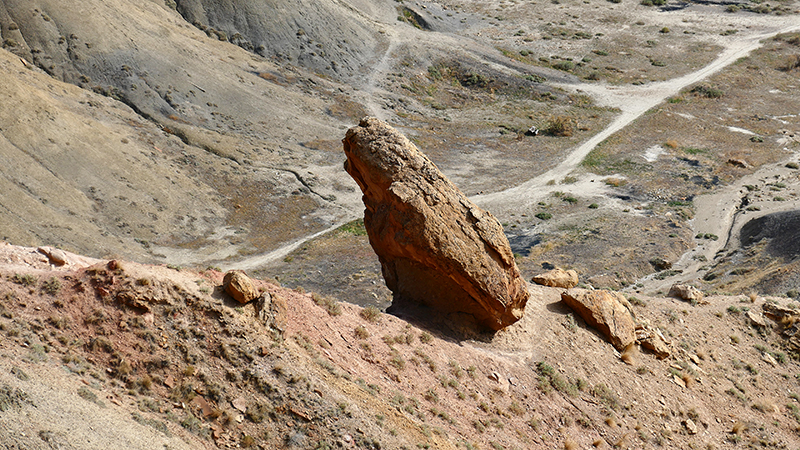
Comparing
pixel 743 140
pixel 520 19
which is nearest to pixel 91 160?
pixel 743 140

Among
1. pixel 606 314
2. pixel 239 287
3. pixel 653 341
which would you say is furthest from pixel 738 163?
pixel 239 287

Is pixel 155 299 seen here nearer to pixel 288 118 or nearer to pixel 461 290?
pixel 461 290

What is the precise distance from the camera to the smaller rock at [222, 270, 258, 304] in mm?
16031

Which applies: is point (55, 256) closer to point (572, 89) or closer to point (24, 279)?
point (24, 279)

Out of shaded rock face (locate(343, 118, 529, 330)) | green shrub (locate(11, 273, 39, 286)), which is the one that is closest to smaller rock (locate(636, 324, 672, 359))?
shaded rock face (locate(343, 118, 529, 330))

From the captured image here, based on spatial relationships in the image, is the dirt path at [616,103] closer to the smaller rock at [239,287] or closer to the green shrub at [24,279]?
the smaller rock at [239,287]

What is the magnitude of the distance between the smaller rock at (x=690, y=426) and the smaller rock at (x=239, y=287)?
14.6 metres

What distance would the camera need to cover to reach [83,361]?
44.6ft

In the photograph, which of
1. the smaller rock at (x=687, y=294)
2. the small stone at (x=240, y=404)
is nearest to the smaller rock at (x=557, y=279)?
the smaller rock at (x=687, y=294)

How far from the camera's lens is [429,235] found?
2053cm

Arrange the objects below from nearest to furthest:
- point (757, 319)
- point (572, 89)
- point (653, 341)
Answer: point (653, 341), point (757, 319), point (572, 89)

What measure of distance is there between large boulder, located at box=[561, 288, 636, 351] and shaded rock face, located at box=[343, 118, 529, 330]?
266 cm

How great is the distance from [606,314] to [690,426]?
440 cm

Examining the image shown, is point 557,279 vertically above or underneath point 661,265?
above
